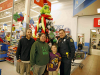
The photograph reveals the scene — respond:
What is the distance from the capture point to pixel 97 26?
7.92 meters

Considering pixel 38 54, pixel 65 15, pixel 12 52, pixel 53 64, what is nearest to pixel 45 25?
pixel 38 54

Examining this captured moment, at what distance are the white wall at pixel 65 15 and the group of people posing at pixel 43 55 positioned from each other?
6.83 m

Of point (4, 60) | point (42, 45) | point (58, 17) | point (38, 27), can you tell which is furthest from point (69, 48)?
point (58, 17)

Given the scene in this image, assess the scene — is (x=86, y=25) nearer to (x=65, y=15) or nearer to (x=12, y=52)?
(x=65, y=15)

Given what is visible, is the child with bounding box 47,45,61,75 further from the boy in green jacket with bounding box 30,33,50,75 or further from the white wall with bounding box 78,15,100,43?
the white wall with bounding box 78,15,100,43

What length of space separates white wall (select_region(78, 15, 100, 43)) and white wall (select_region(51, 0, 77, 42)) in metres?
0.60

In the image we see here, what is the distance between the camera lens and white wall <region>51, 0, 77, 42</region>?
8.72 m

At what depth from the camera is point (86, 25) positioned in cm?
852

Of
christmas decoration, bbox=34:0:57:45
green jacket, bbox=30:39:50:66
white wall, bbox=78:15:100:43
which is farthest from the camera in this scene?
white wall, bbox=78:15:100:43

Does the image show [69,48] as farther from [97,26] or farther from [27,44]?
[97,26]

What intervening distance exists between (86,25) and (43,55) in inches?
315

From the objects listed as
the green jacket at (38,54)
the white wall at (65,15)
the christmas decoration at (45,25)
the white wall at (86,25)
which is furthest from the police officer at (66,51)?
the white wall at (86,25)

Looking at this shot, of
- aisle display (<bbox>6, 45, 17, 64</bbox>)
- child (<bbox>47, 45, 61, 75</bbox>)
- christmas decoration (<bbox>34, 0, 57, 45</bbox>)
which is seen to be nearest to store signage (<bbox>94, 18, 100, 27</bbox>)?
christmas decoration (<bbox>34, 0, 57, 45</bbox>)

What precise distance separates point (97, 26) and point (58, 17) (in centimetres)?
433
